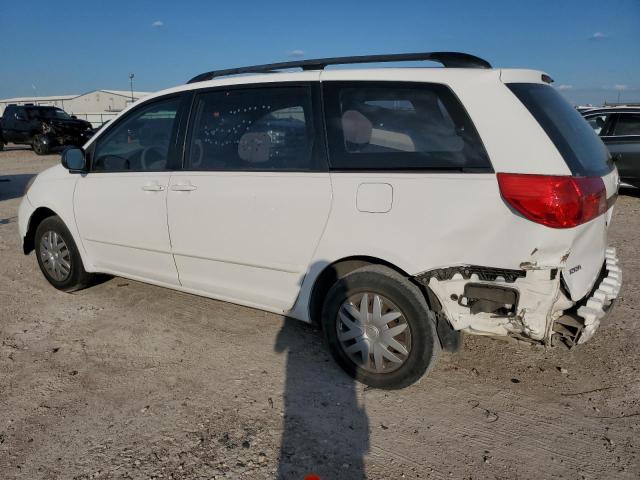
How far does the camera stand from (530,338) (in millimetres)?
2570

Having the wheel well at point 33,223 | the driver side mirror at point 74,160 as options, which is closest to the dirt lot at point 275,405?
the wheel well at point 33,223

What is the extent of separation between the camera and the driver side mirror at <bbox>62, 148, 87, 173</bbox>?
399 centimetres

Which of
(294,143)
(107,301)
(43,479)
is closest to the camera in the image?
(43,479)

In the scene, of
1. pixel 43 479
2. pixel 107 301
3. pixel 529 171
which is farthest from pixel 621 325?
pixel 107 301

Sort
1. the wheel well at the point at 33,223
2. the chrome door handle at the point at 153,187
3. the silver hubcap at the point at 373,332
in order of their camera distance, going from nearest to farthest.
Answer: the silver hubcap at the point at 373,332 → the chrome door handle at the point at 153,187 → the wheel well at the point at 33,223

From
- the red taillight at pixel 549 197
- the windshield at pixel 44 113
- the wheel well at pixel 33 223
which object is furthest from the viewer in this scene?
the windshield at pixel 44 113

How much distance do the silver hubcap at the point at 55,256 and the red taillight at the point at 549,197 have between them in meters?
3.81

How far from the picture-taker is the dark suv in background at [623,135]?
905 cm

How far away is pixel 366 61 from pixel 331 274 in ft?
4.42

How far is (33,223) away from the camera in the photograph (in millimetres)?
4668

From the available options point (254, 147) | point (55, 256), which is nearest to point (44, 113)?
point (55, 256)

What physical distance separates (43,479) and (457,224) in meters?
2.34

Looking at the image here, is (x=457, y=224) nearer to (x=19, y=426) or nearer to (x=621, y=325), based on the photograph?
(x=621, y=325)

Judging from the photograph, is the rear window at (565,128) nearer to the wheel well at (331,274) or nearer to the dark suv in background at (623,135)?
the wheel well at (331,274)
